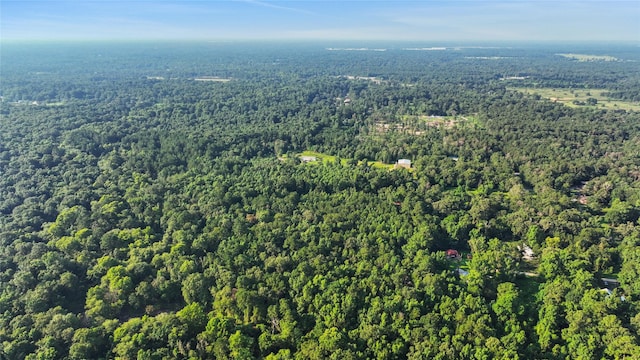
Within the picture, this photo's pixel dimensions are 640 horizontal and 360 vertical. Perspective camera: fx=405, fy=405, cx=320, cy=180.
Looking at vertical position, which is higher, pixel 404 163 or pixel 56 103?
pixel 56 103

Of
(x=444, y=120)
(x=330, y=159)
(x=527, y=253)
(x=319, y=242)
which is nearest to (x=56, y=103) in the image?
(x=330, y=159)

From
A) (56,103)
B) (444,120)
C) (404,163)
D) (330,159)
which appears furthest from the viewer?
(56,103)

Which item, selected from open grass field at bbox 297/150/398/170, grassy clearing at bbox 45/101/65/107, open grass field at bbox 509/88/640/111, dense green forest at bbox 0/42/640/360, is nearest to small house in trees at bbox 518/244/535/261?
dense green forest at bbox 0/42/640/360

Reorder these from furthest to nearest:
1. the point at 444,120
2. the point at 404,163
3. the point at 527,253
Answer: the point at 444,120, the point at 404,163, the point at 527,253

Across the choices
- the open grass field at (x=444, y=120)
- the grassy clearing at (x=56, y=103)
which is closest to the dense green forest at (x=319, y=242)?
the open grass field at (x=444, y=120)

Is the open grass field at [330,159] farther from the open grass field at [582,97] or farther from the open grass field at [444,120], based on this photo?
the open grass field at [582,97]

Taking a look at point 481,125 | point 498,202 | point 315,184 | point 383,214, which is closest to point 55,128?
point 315,184

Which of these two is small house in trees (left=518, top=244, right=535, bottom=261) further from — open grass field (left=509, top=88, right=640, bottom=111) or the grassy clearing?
the grassy clearing

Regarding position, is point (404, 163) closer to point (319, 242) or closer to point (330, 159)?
point (330, 159)
